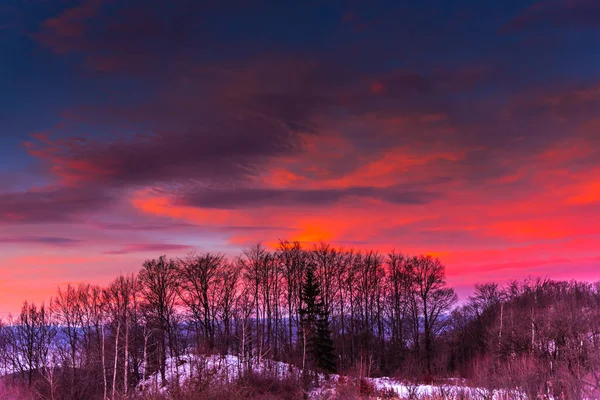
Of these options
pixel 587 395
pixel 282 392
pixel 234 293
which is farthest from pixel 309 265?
pixel 587 395

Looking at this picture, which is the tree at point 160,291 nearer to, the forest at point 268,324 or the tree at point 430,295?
the forest at point 268,324

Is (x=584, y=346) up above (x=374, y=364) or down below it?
above

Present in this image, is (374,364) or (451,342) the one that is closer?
(374,364)

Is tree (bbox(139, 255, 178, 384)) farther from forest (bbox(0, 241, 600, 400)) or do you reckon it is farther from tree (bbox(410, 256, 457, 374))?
tree (bbox(410, 256, 457, 374))

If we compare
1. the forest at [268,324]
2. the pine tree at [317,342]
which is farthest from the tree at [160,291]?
the pine tree at [317,342]

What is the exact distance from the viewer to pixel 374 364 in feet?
230

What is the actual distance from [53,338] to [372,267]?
193 feet

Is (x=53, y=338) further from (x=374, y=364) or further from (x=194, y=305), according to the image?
(x=374, y=364)

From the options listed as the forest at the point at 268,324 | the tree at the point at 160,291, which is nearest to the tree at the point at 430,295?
the forest at the point at 268,324

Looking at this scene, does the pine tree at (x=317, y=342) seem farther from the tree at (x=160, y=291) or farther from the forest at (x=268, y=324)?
the tree at (x=160, y=291)

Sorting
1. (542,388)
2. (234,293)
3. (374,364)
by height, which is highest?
Answer: (234,293)

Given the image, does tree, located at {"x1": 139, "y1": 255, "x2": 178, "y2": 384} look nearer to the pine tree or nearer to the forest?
the forest

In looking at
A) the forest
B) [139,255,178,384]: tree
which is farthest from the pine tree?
[139,255,178,384]: tree

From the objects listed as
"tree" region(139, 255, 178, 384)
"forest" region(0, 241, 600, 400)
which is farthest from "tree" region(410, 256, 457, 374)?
"tree" region(139, 255, 178, 384)
